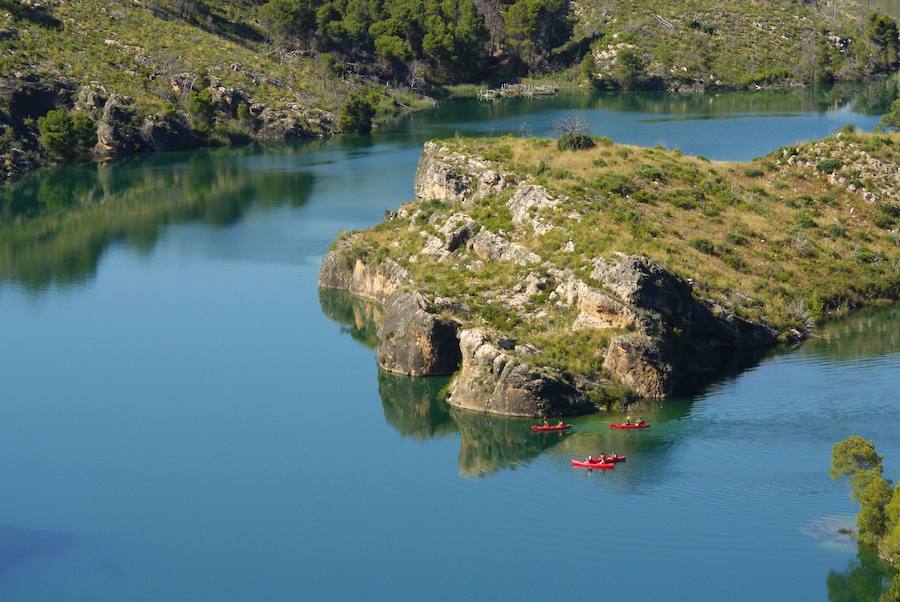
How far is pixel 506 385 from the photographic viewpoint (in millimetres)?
70062

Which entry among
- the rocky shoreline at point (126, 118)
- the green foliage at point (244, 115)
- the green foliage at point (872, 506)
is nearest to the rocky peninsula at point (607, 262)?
the green foliage at point (872, 506)

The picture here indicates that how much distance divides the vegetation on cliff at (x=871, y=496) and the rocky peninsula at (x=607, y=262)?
17.2m

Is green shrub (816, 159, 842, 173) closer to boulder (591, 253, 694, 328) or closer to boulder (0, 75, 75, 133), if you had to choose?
boulder (591, 253, 694, 328)

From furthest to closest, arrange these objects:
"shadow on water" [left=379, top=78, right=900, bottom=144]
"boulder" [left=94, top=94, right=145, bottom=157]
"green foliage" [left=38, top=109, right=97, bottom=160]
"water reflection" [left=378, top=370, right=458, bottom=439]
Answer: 1. "shadow on water" [left=379, top=78, right=900, bottom=144]
2. "boulder" [left=94, top=94, right=145, bottom=157]
3. "green foliage" [left=38, top=109, right=97, bottom=160]
4. "water reflection" [left=378, top=370, right=458, bottom=439]

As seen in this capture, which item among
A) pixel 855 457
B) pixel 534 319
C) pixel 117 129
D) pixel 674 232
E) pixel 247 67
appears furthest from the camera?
pixel 247 67

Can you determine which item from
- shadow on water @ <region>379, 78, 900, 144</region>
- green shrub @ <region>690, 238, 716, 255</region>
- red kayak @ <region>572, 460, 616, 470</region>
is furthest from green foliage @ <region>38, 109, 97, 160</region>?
red kayak @ <region>572, 460, 616, 470</region>

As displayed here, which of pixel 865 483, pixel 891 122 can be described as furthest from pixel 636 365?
pixel 891 122

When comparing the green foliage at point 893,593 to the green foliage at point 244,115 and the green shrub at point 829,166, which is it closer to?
the green shrub at point 829,166

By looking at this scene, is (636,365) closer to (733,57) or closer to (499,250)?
(499,250)

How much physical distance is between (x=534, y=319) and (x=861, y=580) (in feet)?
92.5

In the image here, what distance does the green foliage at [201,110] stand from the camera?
527 feet

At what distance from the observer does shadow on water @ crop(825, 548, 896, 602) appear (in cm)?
5172

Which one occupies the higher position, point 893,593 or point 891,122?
point 891,122

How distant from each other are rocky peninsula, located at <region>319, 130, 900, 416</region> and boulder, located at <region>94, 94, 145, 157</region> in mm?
61991
